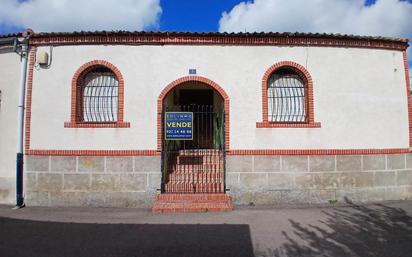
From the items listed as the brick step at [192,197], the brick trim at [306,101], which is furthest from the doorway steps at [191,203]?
the brick trim at [306,101]

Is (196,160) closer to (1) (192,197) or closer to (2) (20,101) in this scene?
(1) (192,197)

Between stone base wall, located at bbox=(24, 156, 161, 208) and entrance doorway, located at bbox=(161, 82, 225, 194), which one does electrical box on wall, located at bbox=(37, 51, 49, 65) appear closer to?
stone base wall, located at bbox=(24, 156, 161, 208)

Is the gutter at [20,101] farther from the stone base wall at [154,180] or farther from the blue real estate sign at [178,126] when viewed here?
the blue real estate sign at [178,126]

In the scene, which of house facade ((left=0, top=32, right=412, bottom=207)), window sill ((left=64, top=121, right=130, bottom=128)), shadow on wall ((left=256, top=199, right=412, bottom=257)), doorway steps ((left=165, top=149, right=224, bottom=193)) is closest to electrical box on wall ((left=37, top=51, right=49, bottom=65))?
house facade ((left=0, top=32, right=412, bottom=207))

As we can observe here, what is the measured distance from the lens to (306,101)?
8.03m

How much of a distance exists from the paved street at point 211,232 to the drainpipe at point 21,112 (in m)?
0.48

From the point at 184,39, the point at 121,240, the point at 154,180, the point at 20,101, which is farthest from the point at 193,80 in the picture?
the point at 20,101

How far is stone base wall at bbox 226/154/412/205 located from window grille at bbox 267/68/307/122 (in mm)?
1174

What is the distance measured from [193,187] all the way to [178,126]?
5.55 ft

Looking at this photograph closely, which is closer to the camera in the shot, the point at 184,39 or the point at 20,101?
the point at 20,101

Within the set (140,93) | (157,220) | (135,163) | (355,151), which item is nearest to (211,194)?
(157,220)

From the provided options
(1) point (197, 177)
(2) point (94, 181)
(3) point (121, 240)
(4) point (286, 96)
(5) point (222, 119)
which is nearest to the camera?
(3) point (121, 240)

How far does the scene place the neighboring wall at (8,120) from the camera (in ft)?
25.4

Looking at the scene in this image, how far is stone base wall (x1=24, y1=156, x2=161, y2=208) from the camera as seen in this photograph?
7.52 meters
